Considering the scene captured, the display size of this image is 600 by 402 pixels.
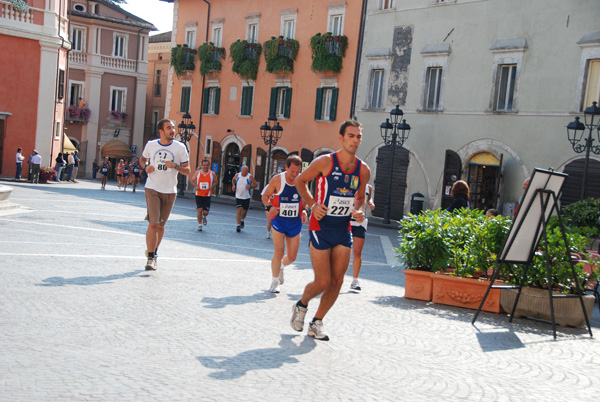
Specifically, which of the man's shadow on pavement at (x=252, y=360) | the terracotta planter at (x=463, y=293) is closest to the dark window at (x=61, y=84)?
the terracotta planter at (x=463, y=293)

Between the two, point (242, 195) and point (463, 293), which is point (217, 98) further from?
point (463, 293)

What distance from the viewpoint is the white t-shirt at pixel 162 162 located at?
Result: 421 inches

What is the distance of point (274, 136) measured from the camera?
38562 mm

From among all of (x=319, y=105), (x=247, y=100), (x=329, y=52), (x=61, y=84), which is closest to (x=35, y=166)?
(x=61, y=84)

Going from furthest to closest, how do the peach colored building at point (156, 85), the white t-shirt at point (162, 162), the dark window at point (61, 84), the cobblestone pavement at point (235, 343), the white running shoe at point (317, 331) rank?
the peach colored building at point (156, 85) < the dark window at point (61, 84) < the white t-shirt at point (162, 162) < the white running shoe at point (317, 331) < the cobblestone pavement at point (235, 343)

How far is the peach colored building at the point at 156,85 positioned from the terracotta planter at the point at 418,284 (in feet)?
176

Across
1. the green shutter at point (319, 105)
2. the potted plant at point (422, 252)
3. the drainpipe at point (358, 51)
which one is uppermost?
the drainpipe at point (358, 51)

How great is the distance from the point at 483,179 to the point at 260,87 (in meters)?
15.8

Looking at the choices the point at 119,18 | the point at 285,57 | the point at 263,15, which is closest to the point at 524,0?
the point at 285,57

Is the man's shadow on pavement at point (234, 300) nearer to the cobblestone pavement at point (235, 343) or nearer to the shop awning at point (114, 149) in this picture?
the cobblestone pavement at point (235, 343)

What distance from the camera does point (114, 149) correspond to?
58.8 meters

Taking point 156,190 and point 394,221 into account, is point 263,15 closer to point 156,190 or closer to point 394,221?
point 394,221

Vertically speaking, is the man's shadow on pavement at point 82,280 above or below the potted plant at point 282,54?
below

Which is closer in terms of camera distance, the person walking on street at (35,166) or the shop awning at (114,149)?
the person walking on street at (35,166)
